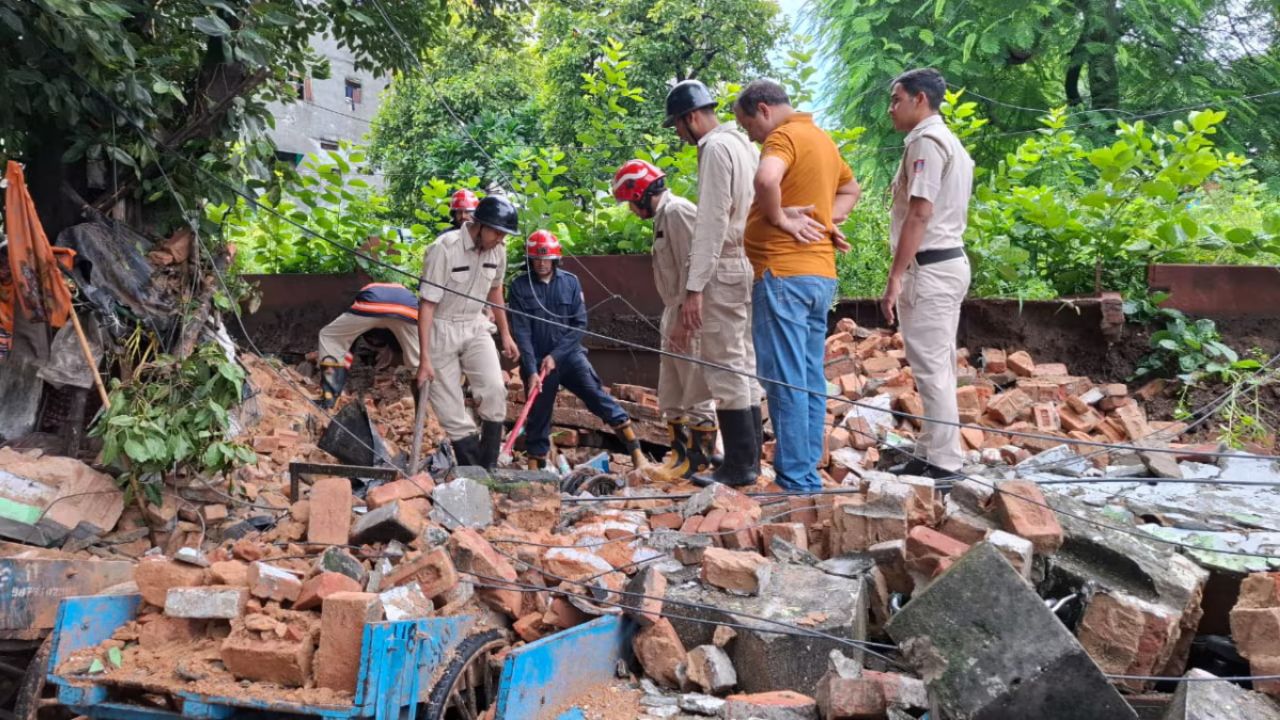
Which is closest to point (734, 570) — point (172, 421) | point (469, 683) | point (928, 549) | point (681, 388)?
point (928, 549)

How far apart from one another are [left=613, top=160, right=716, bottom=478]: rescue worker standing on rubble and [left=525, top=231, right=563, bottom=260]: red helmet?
4.11 ft

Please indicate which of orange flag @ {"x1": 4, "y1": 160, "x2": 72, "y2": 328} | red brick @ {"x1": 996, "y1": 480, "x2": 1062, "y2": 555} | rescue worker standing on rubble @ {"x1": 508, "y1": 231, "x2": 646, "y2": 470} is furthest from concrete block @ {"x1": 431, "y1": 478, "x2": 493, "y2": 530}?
rescue worker standing on rubble @ {"x1": 508, "y1": 231, "x2": 646, "y2": 470}

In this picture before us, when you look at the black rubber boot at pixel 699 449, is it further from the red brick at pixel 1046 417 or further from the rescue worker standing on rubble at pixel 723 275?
the red brick at pixel 1046 417

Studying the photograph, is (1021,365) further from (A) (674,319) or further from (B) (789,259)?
(B) (789,259)

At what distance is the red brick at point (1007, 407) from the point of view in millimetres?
6609

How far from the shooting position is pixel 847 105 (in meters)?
13.7

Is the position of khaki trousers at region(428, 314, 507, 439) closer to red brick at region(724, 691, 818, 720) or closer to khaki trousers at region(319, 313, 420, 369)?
khaki trousers at region(319, 313, 420, 369)

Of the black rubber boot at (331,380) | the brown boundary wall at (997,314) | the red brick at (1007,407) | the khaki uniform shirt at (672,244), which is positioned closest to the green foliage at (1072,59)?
the brown boundary wall at (997,314)

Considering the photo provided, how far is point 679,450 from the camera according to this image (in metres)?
6.00

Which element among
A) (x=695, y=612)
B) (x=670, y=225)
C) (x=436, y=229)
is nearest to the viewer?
(x=695, y=612)

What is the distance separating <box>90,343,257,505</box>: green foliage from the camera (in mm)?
4879

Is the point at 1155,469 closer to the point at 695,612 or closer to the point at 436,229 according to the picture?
the point at 695,612

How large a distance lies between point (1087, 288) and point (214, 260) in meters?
5.84

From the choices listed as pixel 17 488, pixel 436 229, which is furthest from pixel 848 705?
pixel 436 229
